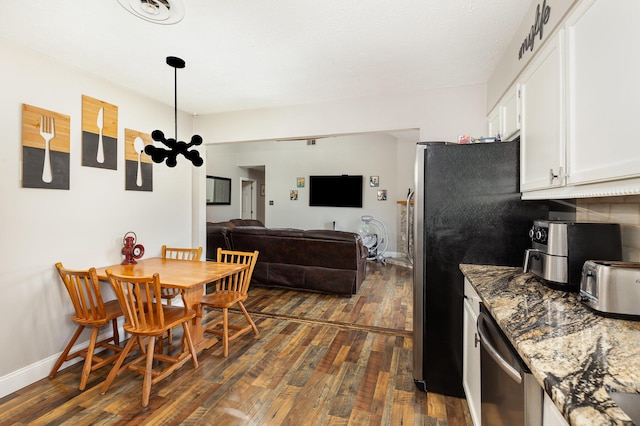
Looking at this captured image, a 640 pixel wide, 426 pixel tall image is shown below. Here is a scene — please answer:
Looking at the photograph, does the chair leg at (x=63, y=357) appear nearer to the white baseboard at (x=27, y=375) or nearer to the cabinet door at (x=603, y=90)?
Answer: the white baseboard at (x=27, y=375)

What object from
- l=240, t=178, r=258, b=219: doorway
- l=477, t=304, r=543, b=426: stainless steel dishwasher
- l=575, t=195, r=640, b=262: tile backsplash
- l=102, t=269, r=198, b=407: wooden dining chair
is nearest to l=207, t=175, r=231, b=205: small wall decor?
l=240, t=178, r=258, b=219: doorway

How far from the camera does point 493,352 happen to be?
116cm

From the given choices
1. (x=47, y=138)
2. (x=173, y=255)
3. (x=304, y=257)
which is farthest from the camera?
(x=304, y=257)

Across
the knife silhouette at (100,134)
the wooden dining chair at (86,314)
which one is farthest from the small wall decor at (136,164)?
the wooden dining chair at (86,314)

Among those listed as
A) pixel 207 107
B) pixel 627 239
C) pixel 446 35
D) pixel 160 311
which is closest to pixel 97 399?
pixel 160 311

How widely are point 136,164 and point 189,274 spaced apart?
1.36 meters

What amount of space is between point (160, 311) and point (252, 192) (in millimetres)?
7407

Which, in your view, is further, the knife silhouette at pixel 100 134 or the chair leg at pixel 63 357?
the knife silhouette at pixel 100 134

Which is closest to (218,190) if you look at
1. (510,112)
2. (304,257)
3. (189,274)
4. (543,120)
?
(304,257)

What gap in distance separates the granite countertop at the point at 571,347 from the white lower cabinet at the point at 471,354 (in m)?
0.28

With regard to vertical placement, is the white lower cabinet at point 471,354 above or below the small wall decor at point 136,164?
below

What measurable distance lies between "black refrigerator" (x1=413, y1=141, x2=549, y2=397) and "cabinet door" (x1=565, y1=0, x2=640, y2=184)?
0.67 meters

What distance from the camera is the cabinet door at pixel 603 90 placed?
3.08ft

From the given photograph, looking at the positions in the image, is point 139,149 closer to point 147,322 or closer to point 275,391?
point 147,322
